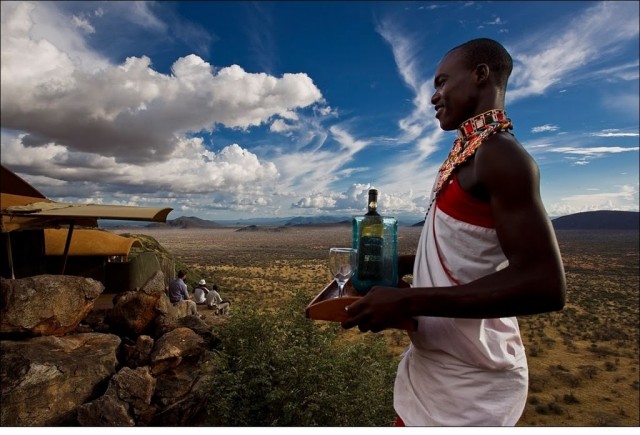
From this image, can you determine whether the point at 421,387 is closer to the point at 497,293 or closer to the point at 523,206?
the point at 497,293

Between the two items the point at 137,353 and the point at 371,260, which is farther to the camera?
the point at 137,353

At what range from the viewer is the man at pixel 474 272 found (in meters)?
0.73

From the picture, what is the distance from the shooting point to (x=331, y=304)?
92cm

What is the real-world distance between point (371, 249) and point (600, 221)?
101384 millimetres

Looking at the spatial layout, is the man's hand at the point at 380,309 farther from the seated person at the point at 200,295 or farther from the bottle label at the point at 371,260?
the seated person at the point at 200,295

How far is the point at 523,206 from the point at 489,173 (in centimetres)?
8

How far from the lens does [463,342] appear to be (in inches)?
35.0

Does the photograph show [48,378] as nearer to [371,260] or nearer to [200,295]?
[371,260]

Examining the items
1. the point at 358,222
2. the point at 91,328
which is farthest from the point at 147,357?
the point at 358,222

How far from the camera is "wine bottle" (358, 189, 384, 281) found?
1113 millimetres

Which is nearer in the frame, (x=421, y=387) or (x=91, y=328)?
(x=421, y=387)

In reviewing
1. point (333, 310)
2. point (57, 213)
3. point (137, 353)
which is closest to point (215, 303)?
point (137, 353)

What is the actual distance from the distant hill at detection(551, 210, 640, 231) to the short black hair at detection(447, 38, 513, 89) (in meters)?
91.1

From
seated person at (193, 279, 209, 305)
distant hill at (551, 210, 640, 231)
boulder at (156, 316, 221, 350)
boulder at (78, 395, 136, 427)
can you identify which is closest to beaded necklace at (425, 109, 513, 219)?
boulder at (78, 395, 136, 427)
